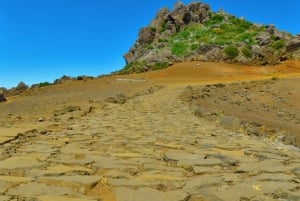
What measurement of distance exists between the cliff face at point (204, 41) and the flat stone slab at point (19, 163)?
25166mm

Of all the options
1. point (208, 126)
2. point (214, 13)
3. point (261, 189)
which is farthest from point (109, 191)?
point (214, 13)

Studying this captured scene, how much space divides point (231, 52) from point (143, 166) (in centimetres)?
2792

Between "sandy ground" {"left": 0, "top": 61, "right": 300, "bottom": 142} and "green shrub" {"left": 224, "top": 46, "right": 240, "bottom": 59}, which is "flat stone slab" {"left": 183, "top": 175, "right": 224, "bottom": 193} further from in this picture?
"green shrub" {"left": 224, "top": 46, "right": 240, "bottom": 59}

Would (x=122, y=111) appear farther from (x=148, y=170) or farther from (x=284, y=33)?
(x=284, y=33)

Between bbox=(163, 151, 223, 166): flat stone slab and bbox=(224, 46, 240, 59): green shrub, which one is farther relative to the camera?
bbox=(224, 46, 240, 59): green shrub

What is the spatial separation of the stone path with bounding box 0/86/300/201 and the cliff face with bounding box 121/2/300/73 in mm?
23059

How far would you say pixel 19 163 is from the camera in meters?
5.01

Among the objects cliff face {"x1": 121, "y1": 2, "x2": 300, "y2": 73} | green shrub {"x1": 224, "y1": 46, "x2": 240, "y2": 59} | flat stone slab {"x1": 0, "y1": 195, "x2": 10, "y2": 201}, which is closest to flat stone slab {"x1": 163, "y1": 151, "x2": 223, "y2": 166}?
flat stone slab {"x1": 0, "y1": 195, "x2": 10, "y2": 201}

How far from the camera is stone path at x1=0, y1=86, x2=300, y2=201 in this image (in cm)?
406

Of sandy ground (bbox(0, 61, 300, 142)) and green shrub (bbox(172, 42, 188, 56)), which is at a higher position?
green shrub (bbox(172, 42, 188, 56))

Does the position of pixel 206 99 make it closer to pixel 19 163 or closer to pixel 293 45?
pixel 19 163

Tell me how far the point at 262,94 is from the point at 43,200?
1575 cm

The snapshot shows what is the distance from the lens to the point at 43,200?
12.2ft

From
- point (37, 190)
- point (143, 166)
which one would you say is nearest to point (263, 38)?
point (143, 166)
